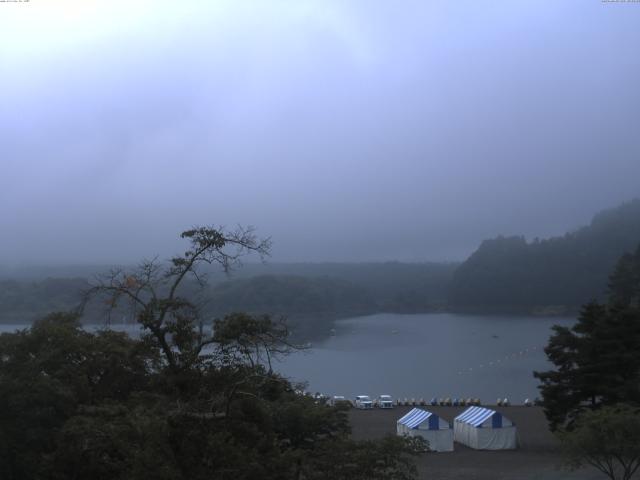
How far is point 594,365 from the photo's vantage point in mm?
14961

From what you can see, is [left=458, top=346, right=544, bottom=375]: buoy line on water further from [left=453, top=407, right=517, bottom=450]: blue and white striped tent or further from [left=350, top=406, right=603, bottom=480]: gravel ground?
[left=453, top=407, right=517, bottom=450]: blue and white striped tent

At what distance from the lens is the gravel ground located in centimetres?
1279

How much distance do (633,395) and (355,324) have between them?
5433 cm

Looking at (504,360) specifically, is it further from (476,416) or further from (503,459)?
(503,459)

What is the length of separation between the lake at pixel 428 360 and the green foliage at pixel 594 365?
10.5 meters

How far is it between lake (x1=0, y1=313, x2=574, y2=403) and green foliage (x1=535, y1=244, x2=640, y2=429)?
10550 millimetres

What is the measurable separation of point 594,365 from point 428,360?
30.2 metres

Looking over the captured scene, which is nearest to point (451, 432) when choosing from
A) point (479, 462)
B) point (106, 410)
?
point (479, 462)

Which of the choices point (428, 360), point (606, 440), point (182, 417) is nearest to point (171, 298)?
point (182, 417)

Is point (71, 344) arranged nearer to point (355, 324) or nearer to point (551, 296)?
point (355, 324)

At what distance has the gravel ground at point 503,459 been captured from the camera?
12.8 m

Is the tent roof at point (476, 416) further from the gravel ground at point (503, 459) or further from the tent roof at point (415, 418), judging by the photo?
the tent roof at point (415, 418)

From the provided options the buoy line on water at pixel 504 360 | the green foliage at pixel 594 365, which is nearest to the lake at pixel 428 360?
the buoy line on water at pixel 504 360

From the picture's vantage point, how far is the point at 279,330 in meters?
5.32
